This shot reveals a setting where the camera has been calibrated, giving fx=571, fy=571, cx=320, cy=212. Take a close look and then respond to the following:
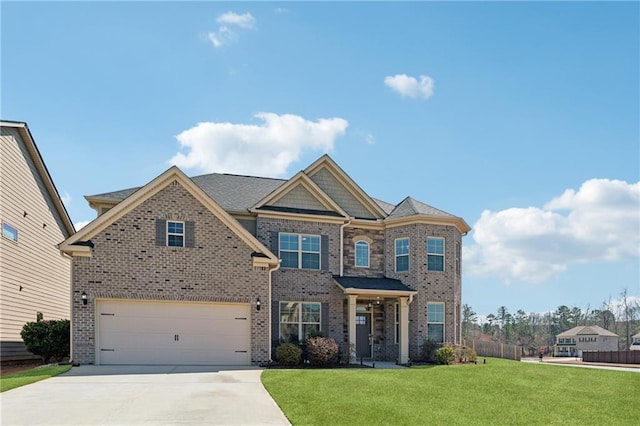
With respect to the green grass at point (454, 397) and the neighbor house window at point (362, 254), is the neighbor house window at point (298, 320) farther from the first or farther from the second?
the green grass at point (454, 397)

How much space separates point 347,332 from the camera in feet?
70.7

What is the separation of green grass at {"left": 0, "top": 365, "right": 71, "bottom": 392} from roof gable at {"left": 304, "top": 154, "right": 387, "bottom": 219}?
38.4ft

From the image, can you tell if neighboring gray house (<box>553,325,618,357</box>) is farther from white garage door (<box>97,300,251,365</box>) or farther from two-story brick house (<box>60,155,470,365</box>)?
white garage door (<box>97,300,251,365</box>)

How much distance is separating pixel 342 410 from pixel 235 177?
15368 millimetres

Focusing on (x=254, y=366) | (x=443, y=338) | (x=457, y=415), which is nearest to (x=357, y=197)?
(x=443, y=338)

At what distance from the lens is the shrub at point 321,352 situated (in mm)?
18938

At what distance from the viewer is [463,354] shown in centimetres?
2233

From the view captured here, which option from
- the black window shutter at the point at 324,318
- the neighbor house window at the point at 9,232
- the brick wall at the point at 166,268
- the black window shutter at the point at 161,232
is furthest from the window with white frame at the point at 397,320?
the neighbor house window at the point at 9,232

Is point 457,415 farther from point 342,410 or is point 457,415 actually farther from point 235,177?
point 235,177

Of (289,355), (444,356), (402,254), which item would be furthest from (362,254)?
(289,355)

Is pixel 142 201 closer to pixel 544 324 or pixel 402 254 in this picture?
pixel 402 254

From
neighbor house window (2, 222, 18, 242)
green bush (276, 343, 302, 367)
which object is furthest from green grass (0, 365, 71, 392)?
green bush (276, 343, 302, 367)

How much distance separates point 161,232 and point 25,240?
6.62 m

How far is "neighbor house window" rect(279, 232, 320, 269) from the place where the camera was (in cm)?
2127
